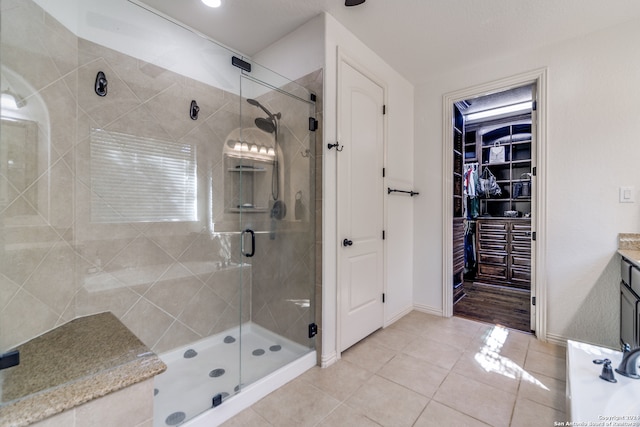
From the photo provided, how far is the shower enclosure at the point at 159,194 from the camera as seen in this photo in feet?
4.86

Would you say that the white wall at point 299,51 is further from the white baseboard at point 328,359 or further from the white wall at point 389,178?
the white baseboard at point 328,359

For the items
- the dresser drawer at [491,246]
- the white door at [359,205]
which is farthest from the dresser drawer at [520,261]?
the white door at [359,205]

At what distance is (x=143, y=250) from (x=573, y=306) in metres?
3.55

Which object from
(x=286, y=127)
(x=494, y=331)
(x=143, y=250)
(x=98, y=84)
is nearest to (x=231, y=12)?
(x=286, y=127)

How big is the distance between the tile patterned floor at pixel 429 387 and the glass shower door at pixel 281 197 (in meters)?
0.43

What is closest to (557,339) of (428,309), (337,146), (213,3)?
(428,309)

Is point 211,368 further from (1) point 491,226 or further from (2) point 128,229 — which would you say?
(1) point 491,226

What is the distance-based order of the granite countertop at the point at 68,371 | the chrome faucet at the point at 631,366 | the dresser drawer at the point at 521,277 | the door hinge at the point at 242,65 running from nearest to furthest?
the granite countertop at the point at 68,371, the chrome faucet at the point at 631,366, the door hinge at the point at 242,65, the dresser drawer at the point at 521,277

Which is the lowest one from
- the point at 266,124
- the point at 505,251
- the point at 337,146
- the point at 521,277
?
the point at 521,277

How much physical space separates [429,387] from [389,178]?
183cm

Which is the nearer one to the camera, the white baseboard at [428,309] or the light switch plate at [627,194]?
the light switch plate at [627,194]

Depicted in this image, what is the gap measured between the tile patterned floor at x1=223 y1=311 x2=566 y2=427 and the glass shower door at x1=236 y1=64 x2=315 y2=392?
428 mm

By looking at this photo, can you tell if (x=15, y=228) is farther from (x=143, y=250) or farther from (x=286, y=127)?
(x=286, y=127)

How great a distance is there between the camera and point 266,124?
2273mm
